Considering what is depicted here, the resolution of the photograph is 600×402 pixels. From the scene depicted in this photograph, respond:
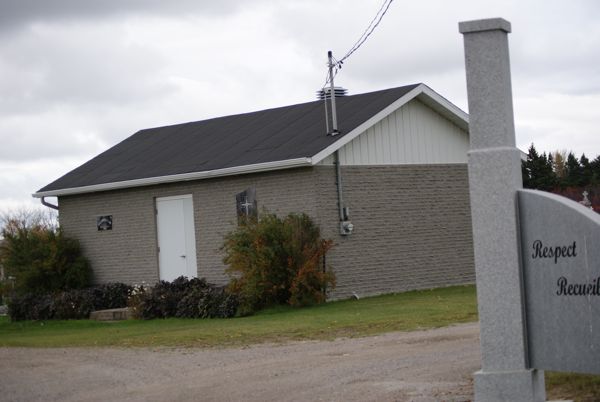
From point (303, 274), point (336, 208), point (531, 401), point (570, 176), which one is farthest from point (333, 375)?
point (570, 176)

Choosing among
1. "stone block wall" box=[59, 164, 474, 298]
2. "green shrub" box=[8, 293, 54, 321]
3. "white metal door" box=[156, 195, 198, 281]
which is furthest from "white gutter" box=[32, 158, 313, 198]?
"green shrub" box=[8, 293, 54, 321]

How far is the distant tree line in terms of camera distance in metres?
44.3

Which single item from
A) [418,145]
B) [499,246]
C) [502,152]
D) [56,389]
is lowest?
[56,389]

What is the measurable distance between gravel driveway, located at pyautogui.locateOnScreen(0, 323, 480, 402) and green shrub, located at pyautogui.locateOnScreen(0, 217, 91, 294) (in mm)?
10288

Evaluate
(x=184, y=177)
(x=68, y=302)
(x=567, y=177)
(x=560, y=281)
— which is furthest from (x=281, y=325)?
(x=567, y=177)

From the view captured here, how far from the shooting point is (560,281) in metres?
8.31

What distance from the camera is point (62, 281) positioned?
2641 centimetres

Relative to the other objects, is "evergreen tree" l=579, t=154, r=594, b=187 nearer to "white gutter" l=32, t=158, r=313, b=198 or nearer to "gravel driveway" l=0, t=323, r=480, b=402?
"white gutter" l=32, t=158, r=313, b=198

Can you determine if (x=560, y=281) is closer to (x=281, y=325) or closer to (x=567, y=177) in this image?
(x=281, y=325)

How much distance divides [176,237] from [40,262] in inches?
158

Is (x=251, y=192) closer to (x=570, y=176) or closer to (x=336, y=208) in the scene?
(x=336, y=208)

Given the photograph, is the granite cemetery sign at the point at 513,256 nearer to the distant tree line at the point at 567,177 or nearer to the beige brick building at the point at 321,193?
the beige brick building at the point at 321,193

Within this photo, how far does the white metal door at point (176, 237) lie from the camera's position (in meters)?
24.2

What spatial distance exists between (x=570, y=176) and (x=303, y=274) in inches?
1471
